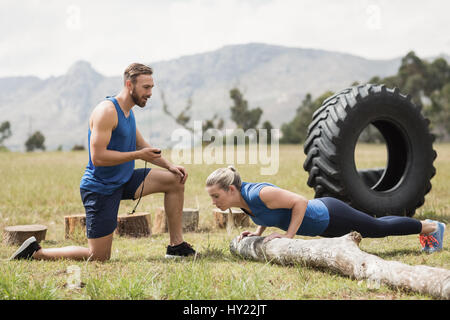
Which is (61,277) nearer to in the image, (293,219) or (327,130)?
(293,219)

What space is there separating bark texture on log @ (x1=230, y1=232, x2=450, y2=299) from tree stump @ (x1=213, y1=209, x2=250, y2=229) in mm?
1872

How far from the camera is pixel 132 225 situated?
239 inches

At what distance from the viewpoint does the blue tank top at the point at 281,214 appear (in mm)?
4070

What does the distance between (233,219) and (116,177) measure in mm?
2294

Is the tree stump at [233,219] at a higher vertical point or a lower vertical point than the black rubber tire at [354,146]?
lower

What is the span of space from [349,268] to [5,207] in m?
6.75

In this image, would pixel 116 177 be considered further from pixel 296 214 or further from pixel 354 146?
pixel 354 146

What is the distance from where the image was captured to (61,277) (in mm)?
3570

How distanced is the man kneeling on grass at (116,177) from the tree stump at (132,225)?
5.02 feet

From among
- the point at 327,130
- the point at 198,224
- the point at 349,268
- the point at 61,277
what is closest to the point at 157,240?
the point at 198,224

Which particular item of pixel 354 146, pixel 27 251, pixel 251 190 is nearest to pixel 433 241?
pixel 354 146

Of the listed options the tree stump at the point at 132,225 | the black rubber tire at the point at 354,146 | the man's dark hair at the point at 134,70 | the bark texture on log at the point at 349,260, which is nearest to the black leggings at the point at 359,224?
the bark texture on log at the point at 349,260
